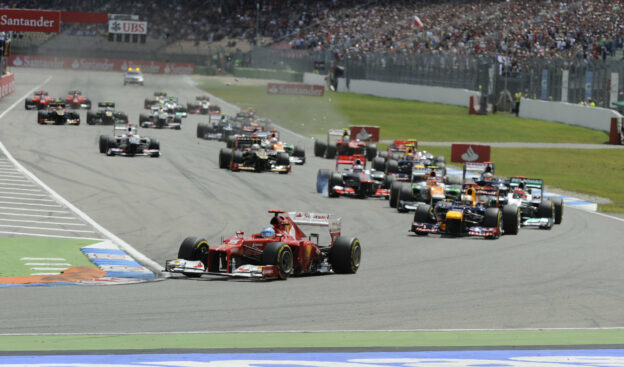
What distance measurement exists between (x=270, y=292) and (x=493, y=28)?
67735mm

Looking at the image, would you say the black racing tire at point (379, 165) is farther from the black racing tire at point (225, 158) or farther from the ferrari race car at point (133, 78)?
the ferrari race car at point (133, 78)

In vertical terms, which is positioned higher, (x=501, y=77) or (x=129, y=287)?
(x=501, y=77)

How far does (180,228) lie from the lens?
2141 centimetres

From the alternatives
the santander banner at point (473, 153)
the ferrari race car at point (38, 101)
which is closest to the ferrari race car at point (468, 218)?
the santander banner at point (473, 153)

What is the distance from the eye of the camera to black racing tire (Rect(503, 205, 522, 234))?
22.3 m

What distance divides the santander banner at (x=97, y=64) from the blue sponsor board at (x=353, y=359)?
357ft

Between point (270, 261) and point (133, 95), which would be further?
point (133, 95)

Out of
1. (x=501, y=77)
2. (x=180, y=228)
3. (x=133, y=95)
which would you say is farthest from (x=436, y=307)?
(x=133, y=95)

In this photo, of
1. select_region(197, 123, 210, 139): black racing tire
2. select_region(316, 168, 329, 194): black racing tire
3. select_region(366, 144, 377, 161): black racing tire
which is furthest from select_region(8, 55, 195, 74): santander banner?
select_region(316, 168, 329, 194): black racing tire

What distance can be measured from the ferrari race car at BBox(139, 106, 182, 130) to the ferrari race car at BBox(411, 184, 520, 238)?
99.1ft

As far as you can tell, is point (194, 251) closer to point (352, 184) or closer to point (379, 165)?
point (352, 184)

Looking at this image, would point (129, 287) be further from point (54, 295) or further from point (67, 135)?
point (67, 135)

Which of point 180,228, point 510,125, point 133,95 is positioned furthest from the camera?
point 133,95

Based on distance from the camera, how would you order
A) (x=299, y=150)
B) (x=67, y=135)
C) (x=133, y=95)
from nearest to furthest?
(x=299, y=150)
(x=67, y=135)
(x=133, y=95)
